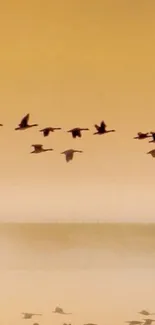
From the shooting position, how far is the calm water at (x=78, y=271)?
1169mm

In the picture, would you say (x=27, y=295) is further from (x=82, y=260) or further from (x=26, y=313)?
(x=82, y=260)

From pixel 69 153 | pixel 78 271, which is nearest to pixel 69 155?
pixel 69 153

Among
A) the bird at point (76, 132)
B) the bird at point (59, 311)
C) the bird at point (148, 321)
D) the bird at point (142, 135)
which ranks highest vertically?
the bird at point (76, 132)

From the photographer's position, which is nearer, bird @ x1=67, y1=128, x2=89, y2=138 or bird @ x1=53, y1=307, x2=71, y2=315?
bird @ x1=67, y1=128, x2=89, y2=138

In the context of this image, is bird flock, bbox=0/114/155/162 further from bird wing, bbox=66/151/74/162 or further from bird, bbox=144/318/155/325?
bird, bbox=144/318/155/325

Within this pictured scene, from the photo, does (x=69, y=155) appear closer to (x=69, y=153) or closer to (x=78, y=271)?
(x=69, y=153)

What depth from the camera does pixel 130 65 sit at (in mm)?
981

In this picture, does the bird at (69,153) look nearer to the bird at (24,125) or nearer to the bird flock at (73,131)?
the bird flock at (73,131)

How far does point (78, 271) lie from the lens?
3.88 ft

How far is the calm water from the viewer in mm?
1169

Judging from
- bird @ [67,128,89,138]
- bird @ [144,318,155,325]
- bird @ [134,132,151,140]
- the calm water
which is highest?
bird @ [67,128,89,138]

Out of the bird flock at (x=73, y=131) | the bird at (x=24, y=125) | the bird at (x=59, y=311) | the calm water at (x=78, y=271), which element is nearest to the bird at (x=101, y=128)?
the bird flock at (x=73, y=131)

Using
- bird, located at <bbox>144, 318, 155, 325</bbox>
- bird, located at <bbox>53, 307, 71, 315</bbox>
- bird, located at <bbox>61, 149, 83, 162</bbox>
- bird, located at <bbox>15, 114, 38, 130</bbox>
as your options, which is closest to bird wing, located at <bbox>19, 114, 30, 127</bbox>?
bird, located at <bbox>15, 114, 38, 130</bbox>

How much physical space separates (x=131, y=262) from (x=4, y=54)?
0.59 m
